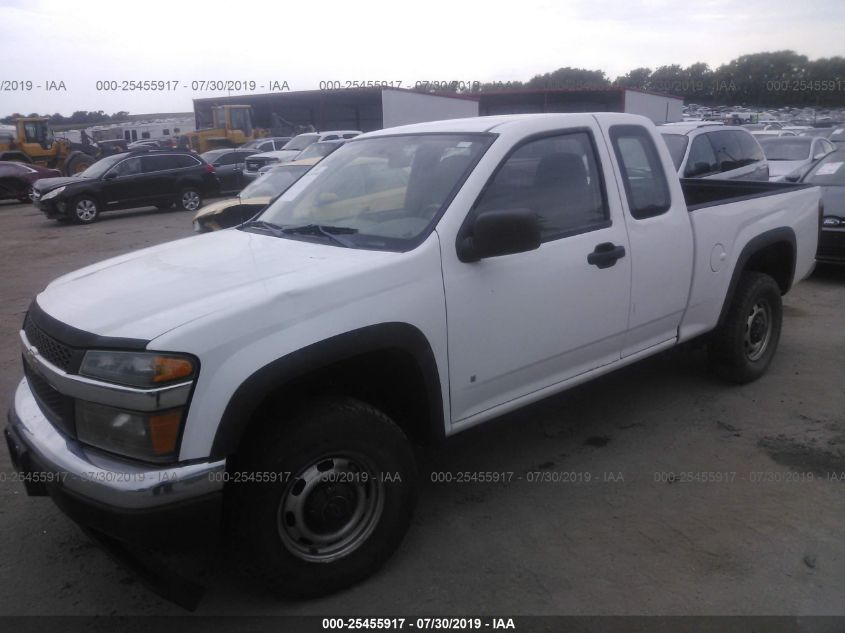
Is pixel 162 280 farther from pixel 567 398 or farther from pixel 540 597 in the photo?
pixel 567 398

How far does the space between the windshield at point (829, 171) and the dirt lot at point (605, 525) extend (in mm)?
4630

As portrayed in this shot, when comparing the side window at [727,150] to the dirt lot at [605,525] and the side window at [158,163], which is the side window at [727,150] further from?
the side window at [158,163]

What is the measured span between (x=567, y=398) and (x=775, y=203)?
205 cm

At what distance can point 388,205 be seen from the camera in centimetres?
348

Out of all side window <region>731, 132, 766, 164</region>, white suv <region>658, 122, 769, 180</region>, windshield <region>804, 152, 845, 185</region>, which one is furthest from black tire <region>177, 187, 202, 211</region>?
windshield <region>804, 152, 845, 185</region>

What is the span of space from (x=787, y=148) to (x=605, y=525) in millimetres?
13055

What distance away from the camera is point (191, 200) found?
1911 centimetres

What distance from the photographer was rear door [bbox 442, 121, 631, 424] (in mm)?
3213

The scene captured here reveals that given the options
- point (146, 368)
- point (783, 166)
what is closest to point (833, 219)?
point (783, 166)

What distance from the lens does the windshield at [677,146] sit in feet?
30.7

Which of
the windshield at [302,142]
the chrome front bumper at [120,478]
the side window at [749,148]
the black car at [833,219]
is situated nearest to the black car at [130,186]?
the windshield at [302,142]

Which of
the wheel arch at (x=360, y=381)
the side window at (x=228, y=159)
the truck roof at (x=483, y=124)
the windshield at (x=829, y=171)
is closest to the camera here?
the wheel arch at (x=360, y=381)

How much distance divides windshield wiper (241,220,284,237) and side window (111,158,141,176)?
15.6 meters

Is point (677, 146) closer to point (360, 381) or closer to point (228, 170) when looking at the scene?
point (360, 381)
